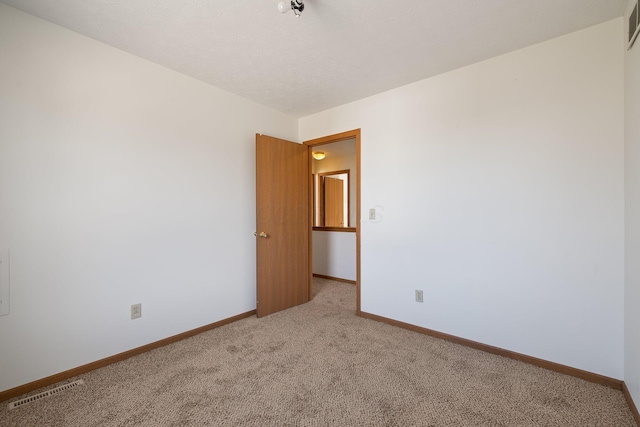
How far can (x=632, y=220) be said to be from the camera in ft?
5.47

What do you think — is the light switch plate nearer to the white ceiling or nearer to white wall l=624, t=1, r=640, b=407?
the white ceiling

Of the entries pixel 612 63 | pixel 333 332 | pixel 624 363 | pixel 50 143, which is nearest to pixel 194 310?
pixel 333 332

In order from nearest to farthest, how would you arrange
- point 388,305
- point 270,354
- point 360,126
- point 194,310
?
point 270,354
point 194,310
point 388,305
point 360,126

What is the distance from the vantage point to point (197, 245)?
2.73m

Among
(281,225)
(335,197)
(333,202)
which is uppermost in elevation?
(335,197)

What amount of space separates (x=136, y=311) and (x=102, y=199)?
0.95m

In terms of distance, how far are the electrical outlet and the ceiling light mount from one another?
245 cm

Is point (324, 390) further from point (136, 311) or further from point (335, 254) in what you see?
point (335, 254)

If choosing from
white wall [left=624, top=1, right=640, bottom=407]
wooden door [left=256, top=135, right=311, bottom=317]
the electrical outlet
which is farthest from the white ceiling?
the electrical outlet

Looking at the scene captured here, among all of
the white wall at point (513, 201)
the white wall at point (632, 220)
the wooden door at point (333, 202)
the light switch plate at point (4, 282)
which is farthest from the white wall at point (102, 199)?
the white wall at point (632, 220)

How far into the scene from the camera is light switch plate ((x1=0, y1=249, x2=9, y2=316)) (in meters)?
1.75

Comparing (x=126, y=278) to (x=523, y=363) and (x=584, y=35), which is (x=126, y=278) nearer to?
(x=523, y=363)

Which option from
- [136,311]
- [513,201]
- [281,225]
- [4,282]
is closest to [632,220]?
[513,201]

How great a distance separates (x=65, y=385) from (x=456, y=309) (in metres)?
3.05
